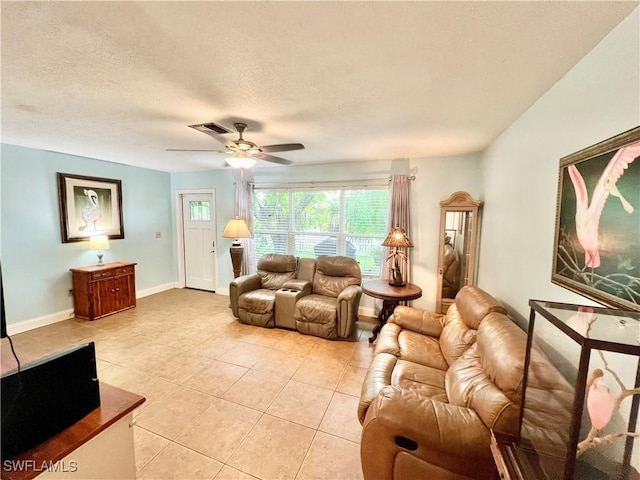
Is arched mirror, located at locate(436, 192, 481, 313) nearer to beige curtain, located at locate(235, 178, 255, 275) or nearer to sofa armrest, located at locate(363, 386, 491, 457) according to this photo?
sofa armrest, located at locate(363, 386, 491, 457)

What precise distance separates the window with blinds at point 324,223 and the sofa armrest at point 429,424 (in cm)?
276

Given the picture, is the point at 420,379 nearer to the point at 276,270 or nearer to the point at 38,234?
the point at 276,270

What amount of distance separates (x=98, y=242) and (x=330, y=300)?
12.1 feet

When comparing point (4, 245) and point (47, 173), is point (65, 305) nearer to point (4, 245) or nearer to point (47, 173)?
point (4, 245)

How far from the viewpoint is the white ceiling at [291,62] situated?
1.08 metres

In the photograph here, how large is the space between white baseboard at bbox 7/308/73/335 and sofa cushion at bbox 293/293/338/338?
136 inches

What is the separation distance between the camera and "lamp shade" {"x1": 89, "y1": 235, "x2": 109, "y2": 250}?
3955 mm

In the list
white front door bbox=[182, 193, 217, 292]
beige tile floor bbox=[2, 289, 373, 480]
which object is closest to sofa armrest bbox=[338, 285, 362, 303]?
beige tile floor bbox=[2, 289, 373, 480]

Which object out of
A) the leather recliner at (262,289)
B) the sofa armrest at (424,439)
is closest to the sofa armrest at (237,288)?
the leather recliner at (262,289)

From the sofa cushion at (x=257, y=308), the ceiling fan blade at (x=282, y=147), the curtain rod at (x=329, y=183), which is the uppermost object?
the ceiling fan blade at (x=282, y=147)

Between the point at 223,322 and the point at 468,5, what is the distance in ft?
13.4

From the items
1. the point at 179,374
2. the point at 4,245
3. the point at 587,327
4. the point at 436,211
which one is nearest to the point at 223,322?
the point at 179,374

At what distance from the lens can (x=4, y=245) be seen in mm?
3240

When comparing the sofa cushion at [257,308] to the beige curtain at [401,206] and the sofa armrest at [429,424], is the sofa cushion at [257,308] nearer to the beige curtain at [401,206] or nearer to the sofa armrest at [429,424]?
the beige curtain at [401,206]
